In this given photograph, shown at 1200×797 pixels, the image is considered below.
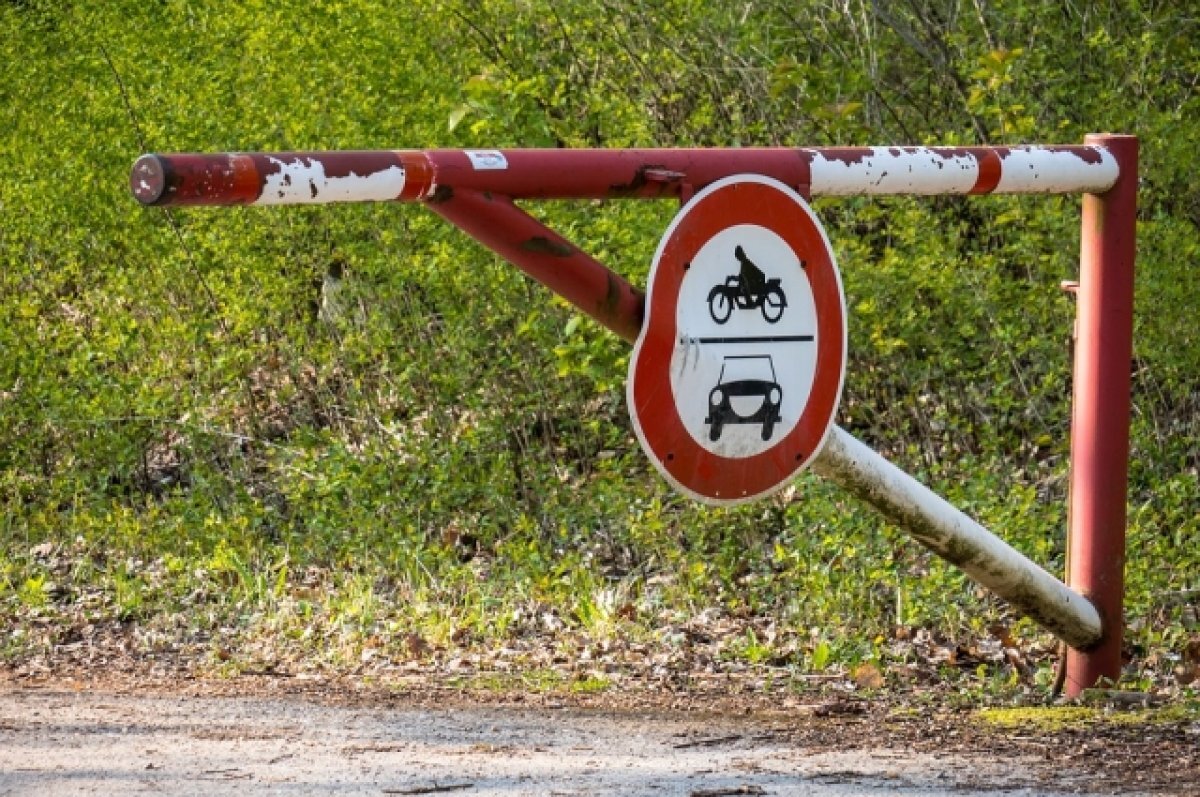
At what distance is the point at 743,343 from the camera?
14.1 ft

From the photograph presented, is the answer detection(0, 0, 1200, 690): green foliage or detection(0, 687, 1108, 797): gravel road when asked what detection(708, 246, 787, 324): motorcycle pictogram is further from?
detection(0, 0, 1200, 690): green foliage

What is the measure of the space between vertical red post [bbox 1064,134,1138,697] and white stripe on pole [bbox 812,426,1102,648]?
0.08 meters

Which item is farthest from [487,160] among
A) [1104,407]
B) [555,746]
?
[1104,407]

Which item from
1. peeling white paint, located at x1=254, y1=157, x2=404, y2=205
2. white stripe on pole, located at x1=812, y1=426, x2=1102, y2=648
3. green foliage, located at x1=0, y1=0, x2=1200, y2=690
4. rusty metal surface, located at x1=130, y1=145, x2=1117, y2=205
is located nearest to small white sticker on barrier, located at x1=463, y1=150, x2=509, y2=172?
rusty metal surface, located at x1=130, y1=145, x2=1117, y2=205

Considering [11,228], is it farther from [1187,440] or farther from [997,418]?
[1187,440]

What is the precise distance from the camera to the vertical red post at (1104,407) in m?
5.03

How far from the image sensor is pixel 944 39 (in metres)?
8.51

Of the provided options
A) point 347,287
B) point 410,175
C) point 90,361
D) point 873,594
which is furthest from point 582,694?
point 90,361

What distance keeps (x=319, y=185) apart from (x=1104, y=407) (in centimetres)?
227

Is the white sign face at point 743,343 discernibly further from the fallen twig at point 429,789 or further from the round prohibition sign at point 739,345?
the fallen twig at point 429,789

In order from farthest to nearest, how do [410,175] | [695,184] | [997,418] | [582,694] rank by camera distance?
1. [997,418]
2. [582,694]
3. [695,184]
4. [410,175]

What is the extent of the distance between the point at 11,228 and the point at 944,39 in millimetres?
4533

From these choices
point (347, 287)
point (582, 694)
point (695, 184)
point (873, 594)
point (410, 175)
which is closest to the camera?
point (410, 175)

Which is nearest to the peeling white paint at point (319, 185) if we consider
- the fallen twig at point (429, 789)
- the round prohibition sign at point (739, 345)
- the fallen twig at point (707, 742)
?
the round prohibition sign at point (739, 345)
